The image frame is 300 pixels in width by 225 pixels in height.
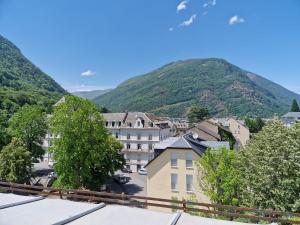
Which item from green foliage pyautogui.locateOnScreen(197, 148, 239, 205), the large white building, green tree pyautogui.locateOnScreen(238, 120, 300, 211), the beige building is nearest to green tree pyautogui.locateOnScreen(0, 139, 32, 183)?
the beige building

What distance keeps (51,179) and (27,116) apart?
30.8 feet

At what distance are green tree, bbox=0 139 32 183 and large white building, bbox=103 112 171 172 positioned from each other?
60.5 feet

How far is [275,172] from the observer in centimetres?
1238

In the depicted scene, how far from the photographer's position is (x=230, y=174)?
1519 centimetres

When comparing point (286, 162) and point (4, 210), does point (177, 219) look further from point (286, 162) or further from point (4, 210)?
point (286, 162)

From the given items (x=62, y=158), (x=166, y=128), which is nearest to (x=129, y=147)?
(x=166, y=128)

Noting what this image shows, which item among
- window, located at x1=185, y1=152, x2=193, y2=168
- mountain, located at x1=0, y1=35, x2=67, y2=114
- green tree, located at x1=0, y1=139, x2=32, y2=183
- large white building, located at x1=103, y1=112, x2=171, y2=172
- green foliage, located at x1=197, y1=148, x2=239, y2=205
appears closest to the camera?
green foliage, located at x1=197, y1=148, x2=239, y2=205

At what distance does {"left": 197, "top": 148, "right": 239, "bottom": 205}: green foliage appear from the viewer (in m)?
14.9

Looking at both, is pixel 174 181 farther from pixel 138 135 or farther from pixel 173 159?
pixel 138 135

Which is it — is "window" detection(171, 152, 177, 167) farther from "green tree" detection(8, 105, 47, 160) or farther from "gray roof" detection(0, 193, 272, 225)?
"green tree" detection(8, 105, 47, 160)

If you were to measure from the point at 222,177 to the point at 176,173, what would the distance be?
606 centimetres

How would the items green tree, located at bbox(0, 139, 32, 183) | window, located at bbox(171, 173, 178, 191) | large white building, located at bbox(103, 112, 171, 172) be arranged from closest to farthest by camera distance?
window, located at bbox(171, 173, 178, 191) → green tree, located at bbox(0, 139, 32, 183) → large white building, located at bbox(103, 112, 171, 172)

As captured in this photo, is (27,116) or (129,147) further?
(129,147)

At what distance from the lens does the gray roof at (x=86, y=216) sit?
6859mm
